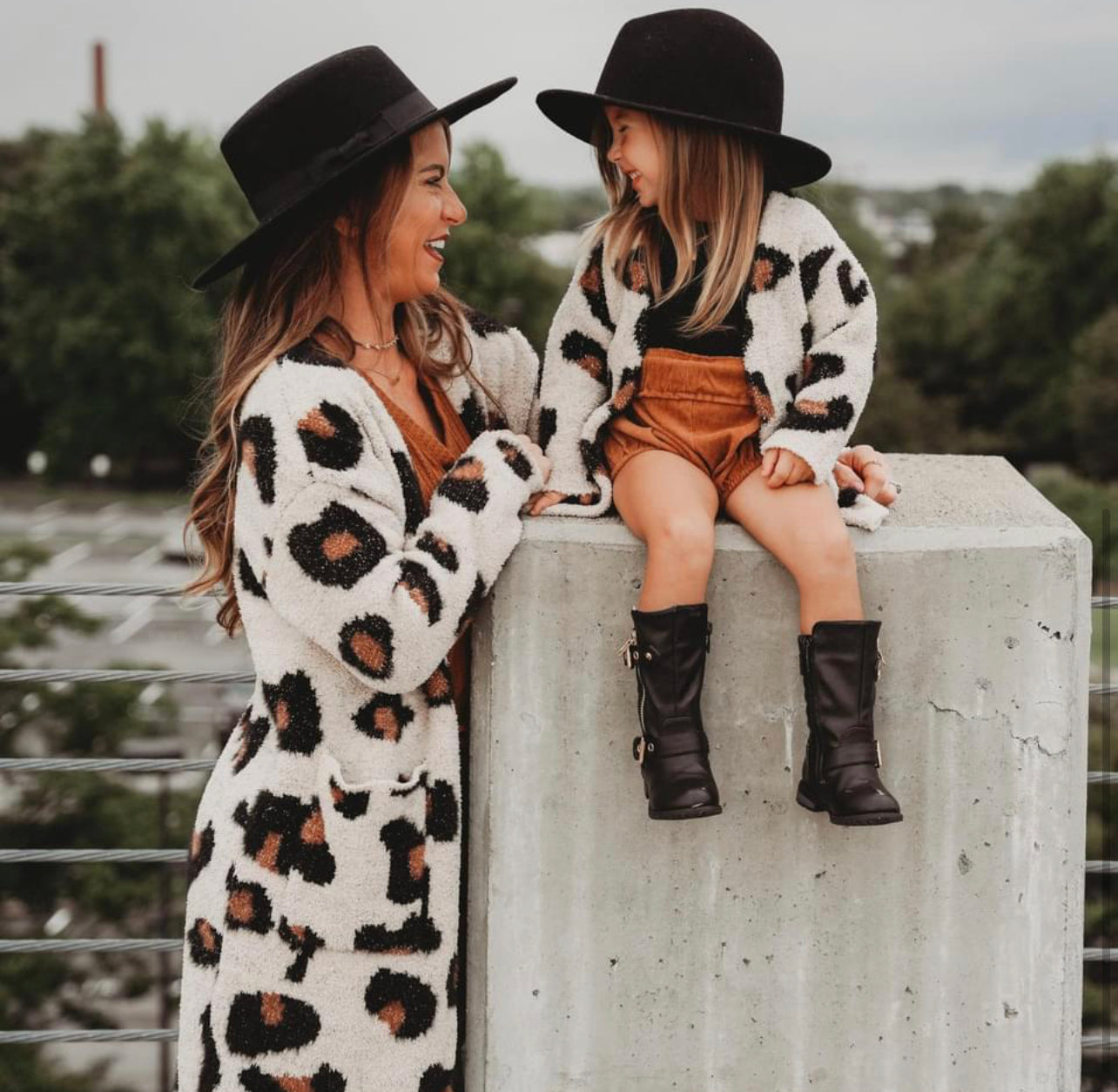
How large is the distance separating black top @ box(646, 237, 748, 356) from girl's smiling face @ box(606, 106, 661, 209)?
120 millimetres

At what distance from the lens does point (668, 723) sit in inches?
88.8

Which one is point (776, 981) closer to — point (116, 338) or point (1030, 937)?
point (1030, 937)

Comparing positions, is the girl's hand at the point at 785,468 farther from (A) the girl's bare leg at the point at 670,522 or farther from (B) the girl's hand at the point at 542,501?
(B) the girl's hand at the point at 542,501

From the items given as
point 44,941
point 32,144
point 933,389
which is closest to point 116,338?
point 32,144

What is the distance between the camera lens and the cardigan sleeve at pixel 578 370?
254 cm

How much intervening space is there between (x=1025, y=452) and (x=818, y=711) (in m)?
43.1

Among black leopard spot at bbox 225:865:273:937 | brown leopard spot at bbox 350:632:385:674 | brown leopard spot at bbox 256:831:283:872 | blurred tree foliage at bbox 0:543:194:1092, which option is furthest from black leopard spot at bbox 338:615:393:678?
blurred tree foliage at bbox 0:543:194:1092

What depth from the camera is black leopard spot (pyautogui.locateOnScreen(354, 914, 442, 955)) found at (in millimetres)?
2391

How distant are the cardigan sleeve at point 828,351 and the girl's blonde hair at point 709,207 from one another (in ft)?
0.33

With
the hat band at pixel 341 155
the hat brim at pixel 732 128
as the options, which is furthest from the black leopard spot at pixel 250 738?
the hat brim at pixel 732 128

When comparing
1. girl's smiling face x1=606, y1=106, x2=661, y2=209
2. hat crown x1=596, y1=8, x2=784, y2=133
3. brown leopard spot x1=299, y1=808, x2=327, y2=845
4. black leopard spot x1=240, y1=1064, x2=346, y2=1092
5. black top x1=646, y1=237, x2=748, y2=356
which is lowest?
black leopard spot x1=240, y1=1064, x2=346, y2=1092

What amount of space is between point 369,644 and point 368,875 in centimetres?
38

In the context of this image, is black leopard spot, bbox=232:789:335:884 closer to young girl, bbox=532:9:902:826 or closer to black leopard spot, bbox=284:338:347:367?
young girl, bbox=532:9:902:826

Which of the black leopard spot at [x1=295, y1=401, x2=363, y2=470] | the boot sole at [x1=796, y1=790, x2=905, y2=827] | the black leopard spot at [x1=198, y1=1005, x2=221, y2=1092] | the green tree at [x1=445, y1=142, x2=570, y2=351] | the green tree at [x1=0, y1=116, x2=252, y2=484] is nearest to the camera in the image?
the boot sole at [x1=796, y1=790, x2=905, y2=827]
